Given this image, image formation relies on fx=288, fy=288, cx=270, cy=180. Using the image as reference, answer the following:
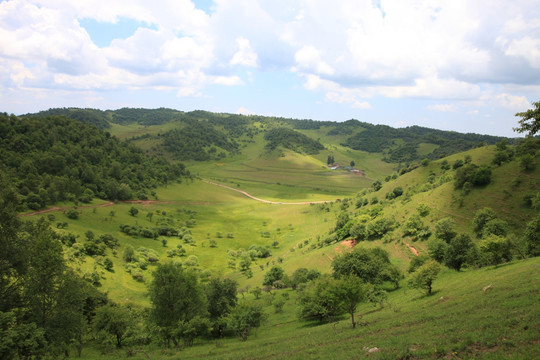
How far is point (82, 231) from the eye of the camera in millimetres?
98188

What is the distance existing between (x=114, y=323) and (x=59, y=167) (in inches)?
5641

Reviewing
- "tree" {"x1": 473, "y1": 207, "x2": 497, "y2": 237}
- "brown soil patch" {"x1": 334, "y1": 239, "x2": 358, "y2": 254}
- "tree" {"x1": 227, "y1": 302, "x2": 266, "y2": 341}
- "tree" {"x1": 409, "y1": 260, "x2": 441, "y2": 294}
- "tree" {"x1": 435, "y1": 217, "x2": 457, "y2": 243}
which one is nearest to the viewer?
"tree" {"x1": 409, "y1": 260, "x2": 441, "y2": 294}

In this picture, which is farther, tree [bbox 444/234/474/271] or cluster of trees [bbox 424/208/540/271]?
tree [bbox 444/234/474/271]

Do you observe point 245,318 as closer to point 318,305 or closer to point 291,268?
point 318,305

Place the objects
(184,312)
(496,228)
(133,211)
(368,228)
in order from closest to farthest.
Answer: (184,312)
(496,228)
(368,228)
(133,211)

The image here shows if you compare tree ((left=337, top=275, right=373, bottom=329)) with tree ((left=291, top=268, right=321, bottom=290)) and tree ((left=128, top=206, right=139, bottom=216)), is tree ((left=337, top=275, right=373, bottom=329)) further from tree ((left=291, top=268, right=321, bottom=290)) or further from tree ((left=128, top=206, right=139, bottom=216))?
A: tree ((left=128, top=206, right=139, bottom=216))

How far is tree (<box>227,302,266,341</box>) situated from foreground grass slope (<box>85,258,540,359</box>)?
73.7 inches

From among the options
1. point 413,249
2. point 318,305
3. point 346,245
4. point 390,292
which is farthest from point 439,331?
point 346,245

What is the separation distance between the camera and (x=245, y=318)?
136 feet

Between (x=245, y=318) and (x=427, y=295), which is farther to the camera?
(x=245, y=318)

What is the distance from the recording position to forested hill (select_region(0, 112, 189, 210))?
12262cm

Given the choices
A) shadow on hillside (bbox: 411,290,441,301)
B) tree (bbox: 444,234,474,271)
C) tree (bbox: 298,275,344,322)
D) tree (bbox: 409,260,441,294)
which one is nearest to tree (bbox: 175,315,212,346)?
tree (bbox: 298,275,344,322)

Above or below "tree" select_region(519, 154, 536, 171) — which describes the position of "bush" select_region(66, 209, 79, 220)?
below

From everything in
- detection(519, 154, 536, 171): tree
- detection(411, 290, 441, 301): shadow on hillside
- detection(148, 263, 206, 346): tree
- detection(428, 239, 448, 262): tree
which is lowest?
detection(148, 263, 206, 346): tree
